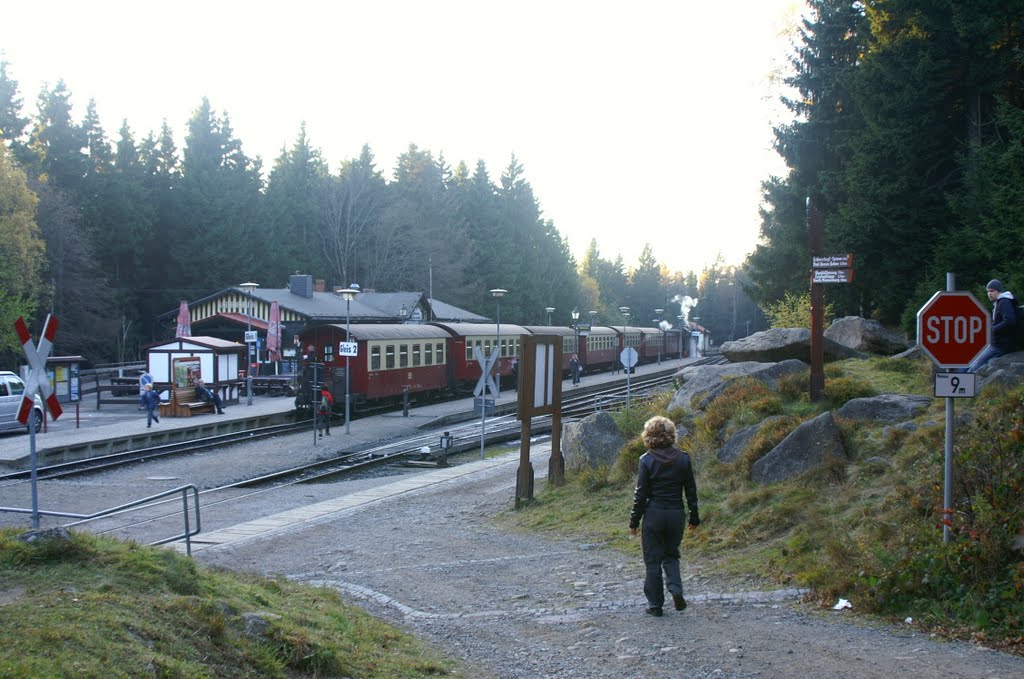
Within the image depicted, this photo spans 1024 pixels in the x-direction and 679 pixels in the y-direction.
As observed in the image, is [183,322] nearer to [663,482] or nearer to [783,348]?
[783,348]

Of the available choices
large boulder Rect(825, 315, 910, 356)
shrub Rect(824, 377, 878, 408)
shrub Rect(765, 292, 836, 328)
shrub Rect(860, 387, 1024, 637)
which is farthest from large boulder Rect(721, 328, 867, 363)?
shrub Rect(860, 387, 1024, 637)

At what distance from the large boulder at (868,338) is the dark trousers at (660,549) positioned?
14377 millimetres

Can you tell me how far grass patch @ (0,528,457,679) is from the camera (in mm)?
4551

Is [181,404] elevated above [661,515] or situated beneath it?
situated beneath

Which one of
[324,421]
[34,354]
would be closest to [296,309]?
[324,421]

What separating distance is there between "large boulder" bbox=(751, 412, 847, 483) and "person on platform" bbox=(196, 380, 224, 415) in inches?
936

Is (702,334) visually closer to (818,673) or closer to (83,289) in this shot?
(83,289)

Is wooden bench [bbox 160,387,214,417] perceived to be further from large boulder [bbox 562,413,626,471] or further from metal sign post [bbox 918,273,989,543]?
metal sign post [bbox 918,273,989,543]

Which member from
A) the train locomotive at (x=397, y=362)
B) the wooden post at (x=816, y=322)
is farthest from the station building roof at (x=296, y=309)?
the wooden post at (x=816, y=322)

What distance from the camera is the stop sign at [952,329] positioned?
7.45 meters

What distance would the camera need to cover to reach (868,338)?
20.7m

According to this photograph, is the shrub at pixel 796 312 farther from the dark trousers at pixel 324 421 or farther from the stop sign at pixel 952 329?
the stop sign at pixel 952 329

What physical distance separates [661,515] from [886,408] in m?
5.73

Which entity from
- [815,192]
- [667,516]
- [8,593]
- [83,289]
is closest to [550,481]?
[667,516]
